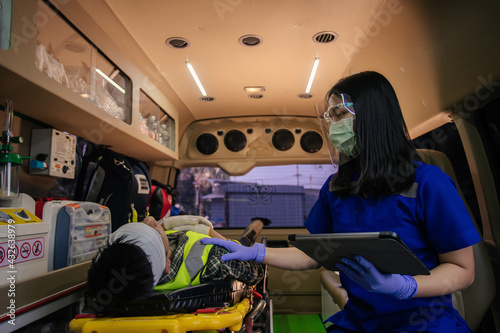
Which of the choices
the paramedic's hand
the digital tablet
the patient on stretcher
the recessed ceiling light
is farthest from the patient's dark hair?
the recessed ceiling light

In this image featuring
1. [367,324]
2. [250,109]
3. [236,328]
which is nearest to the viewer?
[367,324]

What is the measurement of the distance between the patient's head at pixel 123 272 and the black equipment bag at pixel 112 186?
60.3 inches

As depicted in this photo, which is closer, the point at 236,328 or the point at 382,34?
the point at 236,328

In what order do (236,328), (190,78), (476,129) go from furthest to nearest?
1. (190,78)
2. (476,129)
3. (236,328)

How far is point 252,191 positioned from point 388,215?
389 cm

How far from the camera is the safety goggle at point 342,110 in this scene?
1463mm

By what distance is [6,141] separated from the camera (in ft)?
6.19

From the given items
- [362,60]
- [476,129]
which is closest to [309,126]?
[362,60]

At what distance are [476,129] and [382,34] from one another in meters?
0.97

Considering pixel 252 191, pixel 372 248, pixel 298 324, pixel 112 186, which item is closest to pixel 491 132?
pixel 372 248

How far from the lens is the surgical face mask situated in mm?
1475

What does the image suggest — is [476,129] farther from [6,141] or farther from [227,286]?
[6,141]

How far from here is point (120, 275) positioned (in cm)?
140

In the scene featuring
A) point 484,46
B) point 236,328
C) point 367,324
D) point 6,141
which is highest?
point 484,46
